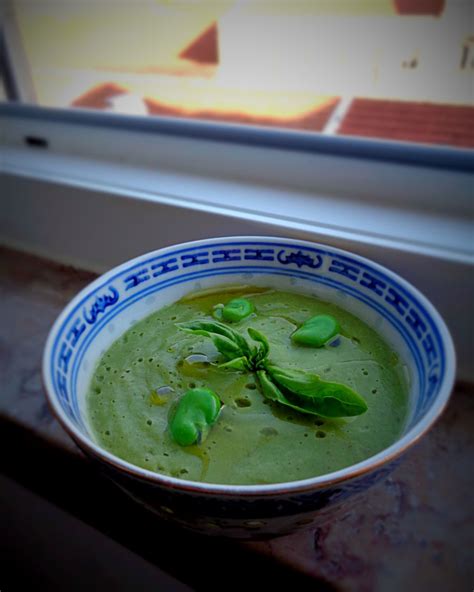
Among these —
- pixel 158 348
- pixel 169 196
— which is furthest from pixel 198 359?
pixel 169 196

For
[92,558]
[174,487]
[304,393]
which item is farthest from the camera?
[92,558]

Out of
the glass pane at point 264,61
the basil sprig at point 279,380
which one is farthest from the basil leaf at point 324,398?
the glass pane at point 264,61

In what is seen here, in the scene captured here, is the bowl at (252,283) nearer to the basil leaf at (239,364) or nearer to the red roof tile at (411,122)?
the basil leaf at (239,364)

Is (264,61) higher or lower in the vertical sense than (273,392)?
higher

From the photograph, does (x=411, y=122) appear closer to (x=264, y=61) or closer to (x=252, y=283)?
(x=264, y=61)

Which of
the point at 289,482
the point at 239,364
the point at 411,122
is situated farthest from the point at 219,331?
the point at 411,122

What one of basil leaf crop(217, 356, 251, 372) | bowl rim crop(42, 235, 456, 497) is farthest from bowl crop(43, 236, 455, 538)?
basil leaf crop(217, 356, 251, 372)

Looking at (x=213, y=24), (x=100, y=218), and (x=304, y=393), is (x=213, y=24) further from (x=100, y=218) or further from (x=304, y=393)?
(x=304, y=393)
